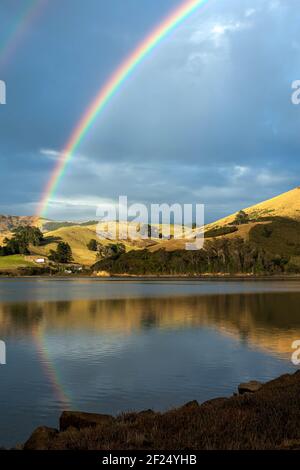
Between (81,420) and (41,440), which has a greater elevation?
(41,440)

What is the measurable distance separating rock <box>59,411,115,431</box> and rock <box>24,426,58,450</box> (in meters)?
1.79

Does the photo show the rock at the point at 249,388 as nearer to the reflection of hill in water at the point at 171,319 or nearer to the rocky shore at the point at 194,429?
the rocky shore at the point at 194,429

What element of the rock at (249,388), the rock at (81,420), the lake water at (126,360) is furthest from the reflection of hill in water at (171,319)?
the rock at (81,420)

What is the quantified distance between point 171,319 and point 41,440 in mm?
56382

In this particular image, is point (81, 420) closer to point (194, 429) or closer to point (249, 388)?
point (194, 429)

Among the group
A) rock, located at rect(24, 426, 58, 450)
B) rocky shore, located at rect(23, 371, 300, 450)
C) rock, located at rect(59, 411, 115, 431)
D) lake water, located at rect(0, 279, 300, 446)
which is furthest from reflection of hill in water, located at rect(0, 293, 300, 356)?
rock, located at rect(24, 426, 58, 450)

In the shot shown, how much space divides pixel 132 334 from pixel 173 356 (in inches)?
570

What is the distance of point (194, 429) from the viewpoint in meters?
16.6

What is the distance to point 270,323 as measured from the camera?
65.6m

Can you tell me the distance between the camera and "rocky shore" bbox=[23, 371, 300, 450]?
14.8 metres

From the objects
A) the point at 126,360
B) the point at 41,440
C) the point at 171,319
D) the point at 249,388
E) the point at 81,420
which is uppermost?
the point at 41,440

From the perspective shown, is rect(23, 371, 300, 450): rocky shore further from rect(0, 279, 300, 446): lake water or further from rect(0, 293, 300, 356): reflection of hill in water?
rect(0, 293, 300, 356): reflection of hill in water

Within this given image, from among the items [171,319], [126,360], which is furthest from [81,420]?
[171,319]

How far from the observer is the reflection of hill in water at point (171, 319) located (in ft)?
182
